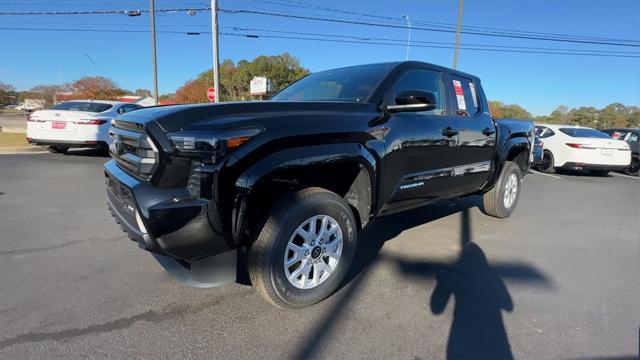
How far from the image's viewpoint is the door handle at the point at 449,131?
3.93 metres

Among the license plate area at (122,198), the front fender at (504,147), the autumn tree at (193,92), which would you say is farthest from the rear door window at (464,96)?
the autumn tree at (193,92)

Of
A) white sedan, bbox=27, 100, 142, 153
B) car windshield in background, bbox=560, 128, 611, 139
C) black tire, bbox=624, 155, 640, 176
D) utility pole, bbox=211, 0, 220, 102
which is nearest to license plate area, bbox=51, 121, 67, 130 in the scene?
white sedan, bbox=27, 100, 142, 153

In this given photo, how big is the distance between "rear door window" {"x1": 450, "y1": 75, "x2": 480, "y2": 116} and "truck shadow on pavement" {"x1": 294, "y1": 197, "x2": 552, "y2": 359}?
1.53 m

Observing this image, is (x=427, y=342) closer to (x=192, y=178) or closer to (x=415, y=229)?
(x=192, y=178)

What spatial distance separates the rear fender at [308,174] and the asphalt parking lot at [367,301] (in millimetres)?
682

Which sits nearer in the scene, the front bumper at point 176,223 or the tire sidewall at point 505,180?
the front bumper at point 176,223

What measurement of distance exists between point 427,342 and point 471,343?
28 centimetres

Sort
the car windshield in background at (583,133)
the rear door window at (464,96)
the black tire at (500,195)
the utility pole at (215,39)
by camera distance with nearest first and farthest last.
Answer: the rear door window at (464,96) < the black tire at (500,195) < the car windshield in background at (583,133) < the utility pole at (215,39)

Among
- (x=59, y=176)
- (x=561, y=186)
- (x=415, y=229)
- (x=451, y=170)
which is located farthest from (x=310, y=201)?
(x=561, y=186)

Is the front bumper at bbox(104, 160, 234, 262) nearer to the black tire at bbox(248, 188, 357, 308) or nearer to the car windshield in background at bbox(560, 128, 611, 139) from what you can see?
the black tire at bbox(248, 188, 357, 308)

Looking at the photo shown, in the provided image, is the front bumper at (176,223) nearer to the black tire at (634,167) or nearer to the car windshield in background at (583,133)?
the car windshield in background at (583,133)

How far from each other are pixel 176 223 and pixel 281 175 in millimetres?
758

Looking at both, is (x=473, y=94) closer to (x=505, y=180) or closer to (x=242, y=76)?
(x=505, y=180)

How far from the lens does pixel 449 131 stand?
13.1 feet
